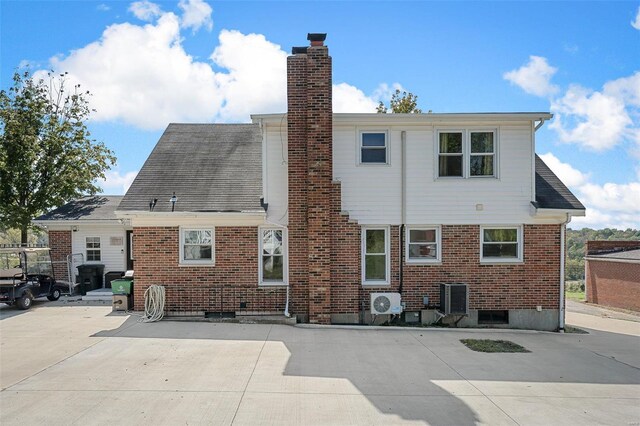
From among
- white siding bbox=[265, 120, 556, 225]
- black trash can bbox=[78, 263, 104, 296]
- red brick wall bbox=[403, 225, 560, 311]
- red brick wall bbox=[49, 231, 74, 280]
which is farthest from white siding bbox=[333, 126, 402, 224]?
red brick wall bbox=[49, 231, 74, 280]

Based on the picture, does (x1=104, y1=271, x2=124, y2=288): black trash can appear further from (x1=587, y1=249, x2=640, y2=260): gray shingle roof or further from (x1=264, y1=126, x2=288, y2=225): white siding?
(x1=587, y1=249, x2=640, y2=260): gray shingle roof

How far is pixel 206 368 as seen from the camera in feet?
23.2

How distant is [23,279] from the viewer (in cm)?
1307

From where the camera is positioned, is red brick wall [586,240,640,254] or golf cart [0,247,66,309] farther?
red brick wall [586,240,640,254]

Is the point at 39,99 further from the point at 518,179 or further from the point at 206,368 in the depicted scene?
the point at 518,179

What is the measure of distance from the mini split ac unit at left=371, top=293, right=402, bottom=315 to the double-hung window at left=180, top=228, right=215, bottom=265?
15.0 ft

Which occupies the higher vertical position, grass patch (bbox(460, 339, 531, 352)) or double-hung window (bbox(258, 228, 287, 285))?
double-hung window (bbox(258, 228, 287, 285))

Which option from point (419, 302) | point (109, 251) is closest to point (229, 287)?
point (419, 302)

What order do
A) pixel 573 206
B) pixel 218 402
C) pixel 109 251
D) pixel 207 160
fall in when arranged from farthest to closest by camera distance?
pixel 109 251 < pixel 207 160 < pixel 573 206 < pixel 218 402

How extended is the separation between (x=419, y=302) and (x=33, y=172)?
19816 mm

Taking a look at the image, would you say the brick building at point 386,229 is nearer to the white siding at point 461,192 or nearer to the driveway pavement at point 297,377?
the white siding at point 461,192

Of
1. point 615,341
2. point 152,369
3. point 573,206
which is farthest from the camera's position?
point 573,206

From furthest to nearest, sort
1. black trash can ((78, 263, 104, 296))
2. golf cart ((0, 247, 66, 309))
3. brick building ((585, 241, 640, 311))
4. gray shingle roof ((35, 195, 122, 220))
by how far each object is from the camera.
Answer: brick building ((585, 241, 640, 311)) → gray shingle roof ((35, 195, 122, 220)) → black trash can ((78, 263, 104, 296)) → golf cart ((0, 247, 66, 309))

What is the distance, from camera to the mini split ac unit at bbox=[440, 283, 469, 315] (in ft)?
36.0
